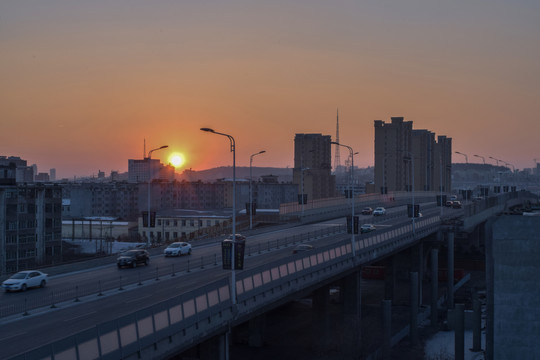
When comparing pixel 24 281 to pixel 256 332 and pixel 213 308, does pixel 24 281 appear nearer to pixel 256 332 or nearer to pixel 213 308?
pixel 213 308

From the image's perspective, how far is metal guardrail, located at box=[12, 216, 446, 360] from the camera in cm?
1895

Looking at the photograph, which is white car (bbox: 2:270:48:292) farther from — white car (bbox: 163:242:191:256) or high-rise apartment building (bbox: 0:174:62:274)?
high-rise apartment building (bbox: 0:174:62:274)

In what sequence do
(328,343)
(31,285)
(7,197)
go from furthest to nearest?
(7,197), (328,343), (31,285)

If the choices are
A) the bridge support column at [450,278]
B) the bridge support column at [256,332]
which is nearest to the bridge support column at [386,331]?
the bridge support column at [256,332]

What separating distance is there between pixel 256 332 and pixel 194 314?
26067 mm

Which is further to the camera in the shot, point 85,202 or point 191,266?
point 85,202

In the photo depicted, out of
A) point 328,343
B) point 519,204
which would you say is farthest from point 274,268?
point 519,204

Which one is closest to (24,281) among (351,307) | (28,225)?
(351,307)

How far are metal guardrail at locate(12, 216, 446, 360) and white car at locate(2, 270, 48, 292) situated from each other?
38.9ft

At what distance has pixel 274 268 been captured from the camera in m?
33.9

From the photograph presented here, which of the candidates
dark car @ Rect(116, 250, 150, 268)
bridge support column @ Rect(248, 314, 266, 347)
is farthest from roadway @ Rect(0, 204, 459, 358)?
bridge support column @ Rect(248, 314, 266, 347)

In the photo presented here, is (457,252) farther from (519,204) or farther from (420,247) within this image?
(420,247)

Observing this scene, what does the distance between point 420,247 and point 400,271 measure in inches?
438

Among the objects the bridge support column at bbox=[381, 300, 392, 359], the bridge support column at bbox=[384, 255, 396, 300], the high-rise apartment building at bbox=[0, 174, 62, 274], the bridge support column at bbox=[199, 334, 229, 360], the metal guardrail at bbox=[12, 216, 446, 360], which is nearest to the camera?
the metal guardrail at bbox=[12, 216, 446, 360]
